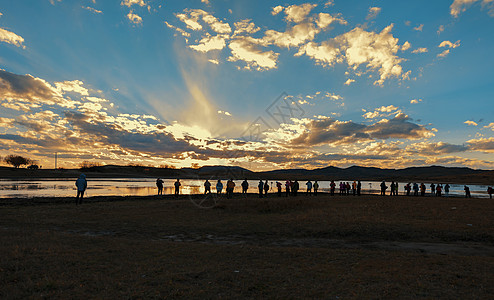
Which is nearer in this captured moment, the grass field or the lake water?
the grass field

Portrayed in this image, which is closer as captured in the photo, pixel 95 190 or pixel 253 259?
pixel 253 259

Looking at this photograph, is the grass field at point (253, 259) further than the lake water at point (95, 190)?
No

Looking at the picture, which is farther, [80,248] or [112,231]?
[112,231]

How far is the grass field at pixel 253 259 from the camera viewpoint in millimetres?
6469

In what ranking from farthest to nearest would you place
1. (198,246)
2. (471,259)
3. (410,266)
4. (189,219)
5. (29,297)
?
(189,219) < (198,246) < (471,259) < (410,266) < (29,297)

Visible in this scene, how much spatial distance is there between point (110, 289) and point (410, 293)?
6.74 m

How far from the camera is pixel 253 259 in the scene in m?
9.28

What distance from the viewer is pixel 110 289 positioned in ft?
21.0

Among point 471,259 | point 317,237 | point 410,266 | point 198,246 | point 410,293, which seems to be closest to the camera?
point 410,293

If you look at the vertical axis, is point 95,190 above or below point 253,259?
below

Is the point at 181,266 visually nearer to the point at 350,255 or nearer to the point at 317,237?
the point at 350,255

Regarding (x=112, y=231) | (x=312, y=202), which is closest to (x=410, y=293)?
(x=112, y=231)

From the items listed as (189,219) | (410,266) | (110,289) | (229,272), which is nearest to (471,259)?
(410,266)

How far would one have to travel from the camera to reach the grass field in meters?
6.47
